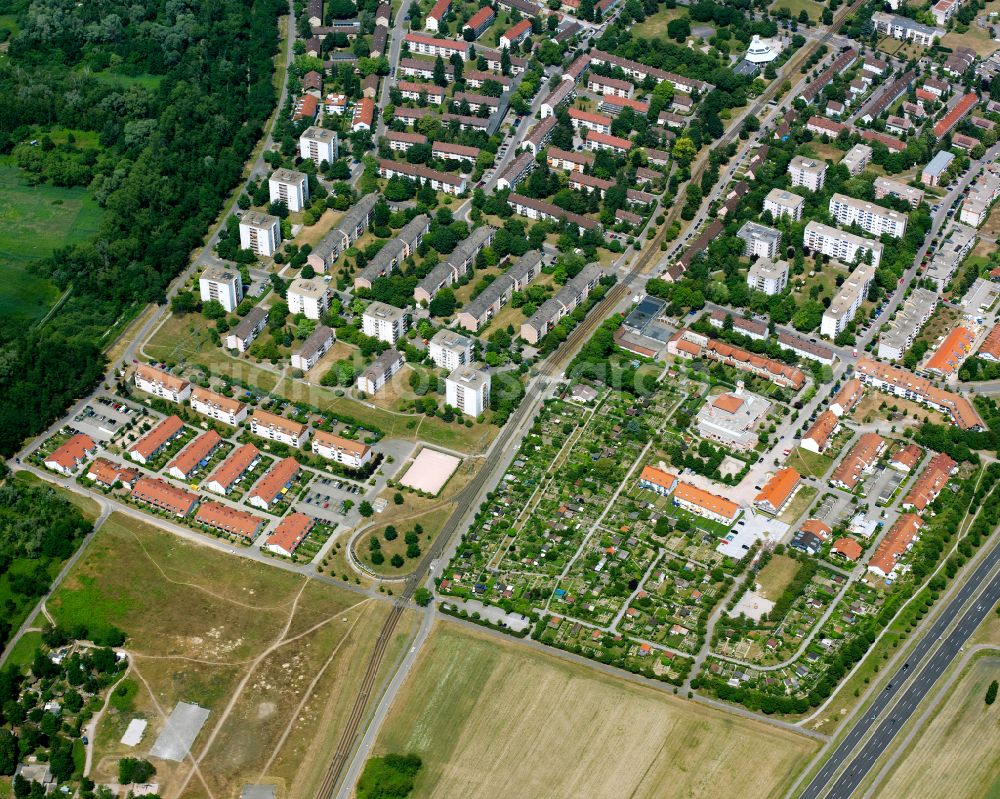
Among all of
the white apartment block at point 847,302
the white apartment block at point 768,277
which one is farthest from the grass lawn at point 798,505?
the white apartment block at point 768,277

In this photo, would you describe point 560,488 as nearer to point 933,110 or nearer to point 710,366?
point 710,366

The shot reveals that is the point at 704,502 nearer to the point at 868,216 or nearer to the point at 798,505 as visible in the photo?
the point at 798,505

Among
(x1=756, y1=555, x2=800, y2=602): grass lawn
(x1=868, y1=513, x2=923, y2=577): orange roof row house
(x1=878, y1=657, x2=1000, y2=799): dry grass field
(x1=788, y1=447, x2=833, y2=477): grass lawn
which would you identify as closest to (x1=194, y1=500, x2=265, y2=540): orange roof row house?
(x1=756, y1=555, x2=800, y2=602): grass lawn

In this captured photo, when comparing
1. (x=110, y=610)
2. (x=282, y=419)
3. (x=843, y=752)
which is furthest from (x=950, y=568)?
(x=110, y=610)

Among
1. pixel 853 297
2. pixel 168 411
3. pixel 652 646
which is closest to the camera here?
pixel 652 646

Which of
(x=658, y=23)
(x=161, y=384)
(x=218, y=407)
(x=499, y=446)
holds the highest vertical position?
(x=658, y=23)

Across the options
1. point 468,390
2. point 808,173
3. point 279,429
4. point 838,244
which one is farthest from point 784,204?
point 279,429
